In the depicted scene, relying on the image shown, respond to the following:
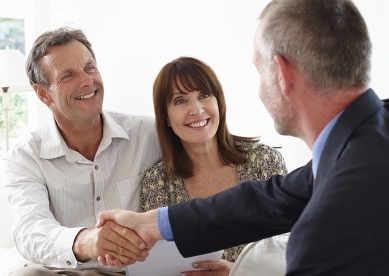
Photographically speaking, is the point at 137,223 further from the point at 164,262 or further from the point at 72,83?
the point at 72,83

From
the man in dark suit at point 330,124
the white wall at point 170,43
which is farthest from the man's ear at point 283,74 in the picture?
the white wall at point 170,43

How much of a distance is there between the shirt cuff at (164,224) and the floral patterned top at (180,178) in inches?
24.6

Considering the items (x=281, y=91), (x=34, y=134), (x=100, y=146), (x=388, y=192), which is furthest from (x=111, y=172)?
(x=388, y=192)

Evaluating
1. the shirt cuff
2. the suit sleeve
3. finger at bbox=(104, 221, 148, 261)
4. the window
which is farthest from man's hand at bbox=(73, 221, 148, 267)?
the window

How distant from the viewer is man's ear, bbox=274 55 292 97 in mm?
1373

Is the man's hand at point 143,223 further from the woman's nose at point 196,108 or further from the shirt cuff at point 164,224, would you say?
the woman's nose at point 196,108

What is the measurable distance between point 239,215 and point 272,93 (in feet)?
1.57

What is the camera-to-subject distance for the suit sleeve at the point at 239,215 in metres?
1.77

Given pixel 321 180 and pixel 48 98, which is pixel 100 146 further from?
pixel 321 180

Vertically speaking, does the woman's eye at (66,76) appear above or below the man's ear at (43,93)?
above

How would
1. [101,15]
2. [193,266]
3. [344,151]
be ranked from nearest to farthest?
1. [344,151]
2. [193,266]
3. [101,15]

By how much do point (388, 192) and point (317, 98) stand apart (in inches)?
10.1

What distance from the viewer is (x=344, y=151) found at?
1.26 m

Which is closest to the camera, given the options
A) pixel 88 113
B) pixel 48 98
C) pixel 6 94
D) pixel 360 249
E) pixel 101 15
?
pixel 360 249
